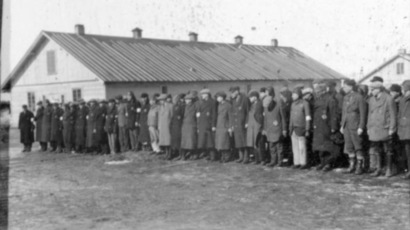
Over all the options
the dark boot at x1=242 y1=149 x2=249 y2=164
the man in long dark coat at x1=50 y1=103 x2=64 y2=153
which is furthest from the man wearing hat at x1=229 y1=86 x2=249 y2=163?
the man in long dark coat at x1=50 y1=103 x2=64 y2=153

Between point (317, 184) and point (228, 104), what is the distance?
429 cm

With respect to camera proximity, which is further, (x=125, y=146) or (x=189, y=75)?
(x=189, y=75)

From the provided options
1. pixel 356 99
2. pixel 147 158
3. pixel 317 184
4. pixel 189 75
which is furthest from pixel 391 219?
pixel 189 75

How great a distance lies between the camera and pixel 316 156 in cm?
1088

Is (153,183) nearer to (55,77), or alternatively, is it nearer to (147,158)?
(147,158)

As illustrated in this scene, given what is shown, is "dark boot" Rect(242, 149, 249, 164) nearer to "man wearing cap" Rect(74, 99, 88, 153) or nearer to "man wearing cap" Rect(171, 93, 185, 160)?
"man wearing cap" Rect(171, 93, 185, 160)

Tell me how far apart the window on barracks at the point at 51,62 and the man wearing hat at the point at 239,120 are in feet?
58.7

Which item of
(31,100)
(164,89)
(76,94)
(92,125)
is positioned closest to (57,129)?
(92,125)

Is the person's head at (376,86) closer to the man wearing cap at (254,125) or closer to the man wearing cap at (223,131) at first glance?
the man wearing cap at (254,125)

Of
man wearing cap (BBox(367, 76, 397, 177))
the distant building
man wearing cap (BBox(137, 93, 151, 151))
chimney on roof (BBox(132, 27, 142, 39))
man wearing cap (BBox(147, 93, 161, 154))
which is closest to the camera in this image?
man wearing cap (BBox(367, 76, 397, 177))

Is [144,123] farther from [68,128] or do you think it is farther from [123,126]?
[68,128]

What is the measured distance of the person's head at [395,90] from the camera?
385 inches

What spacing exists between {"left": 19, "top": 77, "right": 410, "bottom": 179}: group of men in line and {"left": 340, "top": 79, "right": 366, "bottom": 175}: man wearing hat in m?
0.02

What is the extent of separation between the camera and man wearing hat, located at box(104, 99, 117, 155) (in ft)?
50.0
